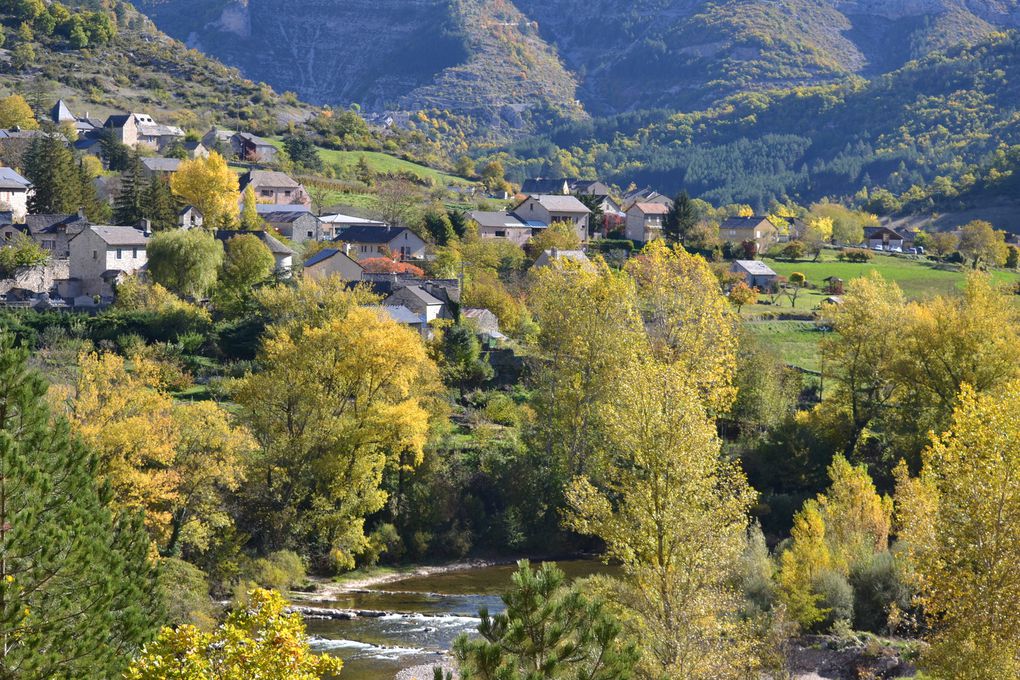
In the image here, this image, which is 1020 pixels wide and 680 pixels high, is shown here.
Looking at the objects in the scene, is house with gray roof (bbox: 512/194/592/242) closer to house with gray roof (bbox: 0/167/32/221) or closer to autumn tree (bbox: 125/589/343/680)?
house with gray roof (bbox: 0/167/32/221)

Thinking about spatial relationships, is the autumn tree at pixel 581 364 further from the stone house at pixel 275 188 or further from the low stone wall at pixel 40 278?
the stone house at pixel 275 188

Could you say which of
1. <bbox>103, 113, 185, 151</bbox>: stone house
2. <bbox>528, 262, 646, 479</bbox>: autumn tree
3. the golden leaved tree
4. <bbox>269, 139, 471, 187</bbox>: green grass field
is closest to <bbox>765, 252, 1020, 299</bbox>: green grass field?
<bbox>528, 262, 646, 479</bbox>: autumn tree

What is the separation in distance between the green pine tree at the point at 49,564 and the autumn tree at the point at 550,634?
6.48m

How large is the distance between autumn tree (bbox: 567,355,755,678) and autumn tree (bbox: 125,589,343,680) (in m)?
10.2

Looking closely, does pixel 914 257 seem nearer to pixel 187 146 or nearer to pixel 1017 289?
pixel 1017 289

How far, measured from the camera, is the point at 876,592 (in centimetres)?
3897

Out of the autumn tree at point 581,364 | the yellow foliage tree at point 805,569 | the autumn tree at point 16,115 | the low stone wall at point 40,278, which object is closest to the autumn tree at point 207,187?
the low stone wall at point 40,278

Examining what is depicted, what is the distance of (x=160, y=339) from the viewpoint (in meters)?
61.5

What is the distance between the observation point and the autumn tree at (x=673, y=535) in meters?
26.8

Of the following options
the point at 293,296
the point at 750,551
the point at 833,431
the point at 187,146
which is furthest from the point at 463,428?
the point at 187,146

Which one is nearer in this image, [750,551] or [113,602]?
[113,602]

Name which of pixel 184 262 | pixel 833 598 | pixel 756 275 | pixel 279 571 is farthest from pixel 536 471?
pixel 756 275

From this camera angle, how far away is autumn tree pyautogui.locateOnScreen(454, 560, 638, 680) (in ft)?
57.6

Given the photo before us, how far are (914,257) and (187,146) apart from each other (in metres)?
62.0
